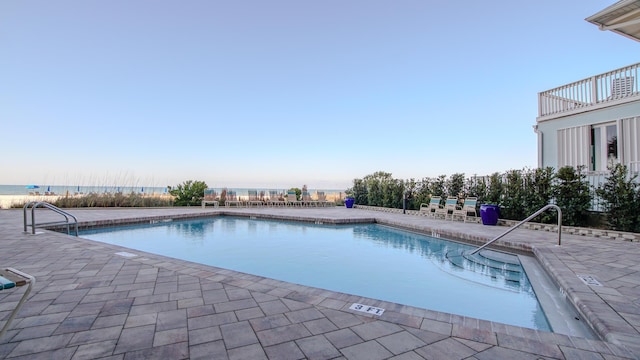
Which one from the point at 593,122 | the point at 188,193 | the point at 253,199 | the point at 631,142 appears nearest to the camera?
the point at 631,142

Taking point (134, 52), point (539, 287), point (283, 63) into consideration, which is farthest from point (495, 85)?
point (134, 52)

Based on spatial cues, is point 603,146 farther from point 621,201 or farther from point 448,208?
point 448,208

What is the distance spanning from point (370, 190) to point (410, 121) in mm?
4468

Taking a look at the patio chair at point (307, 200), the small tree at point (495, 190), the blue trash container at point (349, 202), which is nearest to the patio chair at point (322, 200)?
the patio chair at point (307, 200)

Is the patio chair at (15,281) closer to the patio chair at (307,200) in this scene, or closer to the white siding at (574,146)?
the white siding at (574,146)

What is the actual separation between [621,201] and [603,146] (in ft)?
9.77

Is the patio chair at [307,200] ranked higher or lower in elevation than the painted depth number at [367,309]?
higher

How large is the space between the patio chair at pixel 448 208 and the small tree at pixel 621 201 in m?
3.43

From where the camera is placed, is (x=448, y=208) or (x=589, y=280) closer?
(x=589, y=280)

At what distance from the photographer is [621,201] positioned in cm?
570

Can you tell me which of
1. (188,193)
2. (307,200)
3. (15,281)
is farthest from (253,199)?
(15,281)

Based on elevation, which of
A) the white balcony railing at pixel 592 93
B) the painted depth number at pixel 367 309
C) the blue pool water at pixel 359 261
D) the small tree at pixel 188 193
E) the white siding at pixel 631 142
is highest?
the white balcony railing at pixel 592 93

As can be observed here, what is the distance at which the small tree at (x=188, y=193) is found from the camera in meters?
13.5

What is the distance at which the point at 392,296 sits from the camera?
350 cm
